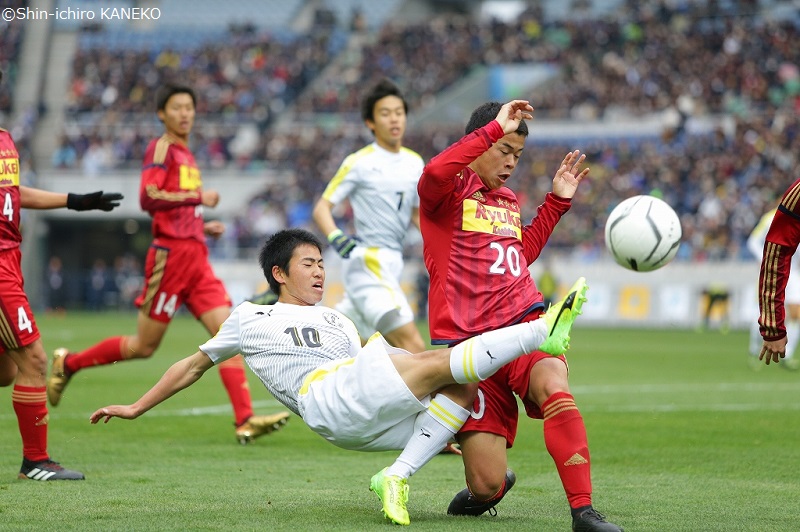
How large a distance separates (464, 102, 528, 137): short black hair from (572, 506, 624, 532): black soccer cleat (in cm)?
192

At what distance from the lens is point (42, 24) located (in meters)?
45.0

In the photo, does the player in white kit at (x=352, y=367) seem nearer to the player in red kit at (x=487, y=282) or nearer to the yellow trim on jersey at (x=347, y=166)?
the player in red kit at (x=487, y=282)

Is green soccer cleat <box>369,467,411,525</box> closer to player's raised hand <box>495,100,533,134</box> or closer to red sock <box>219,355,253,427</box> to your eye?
player's raised hand <box>495,100,533,134</box>

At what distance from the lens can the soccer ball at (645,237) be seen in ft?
21.0

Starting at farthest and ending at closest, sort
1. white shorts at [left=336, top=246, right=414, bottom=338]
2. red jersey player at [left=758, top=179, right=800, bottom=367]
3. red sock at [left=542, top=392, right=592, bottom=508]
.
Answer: white shorts at [left=336, top=246, right=414, bottom=338] < red jersey player at [left=758, top=179, right=800, bottom=367] < red sock at [left=542, top=392, right=592, bottom=508]

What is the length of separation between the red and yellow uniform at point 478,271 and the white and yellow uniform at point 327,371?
1.27 ft

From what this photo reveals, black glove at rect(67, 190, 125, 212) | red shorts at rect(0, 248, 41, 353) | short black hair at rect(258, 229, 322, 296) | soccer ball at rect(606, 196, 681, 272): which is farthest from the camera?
black glove at rect(67, 190, 125, 212)

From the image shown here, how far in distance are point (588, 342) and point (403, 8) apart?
30.2 m

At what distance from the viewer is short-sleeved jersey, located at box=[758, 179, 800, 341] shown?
18.9 feet

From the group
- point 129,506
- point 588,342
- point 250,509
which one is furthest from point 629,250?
point 588,342

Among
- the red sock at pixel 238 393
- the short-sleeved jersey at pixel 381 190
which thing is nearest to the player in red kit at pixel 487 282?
the red sock at pixel 238 393

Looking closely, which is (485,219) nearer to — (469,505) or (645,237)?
(645,237)

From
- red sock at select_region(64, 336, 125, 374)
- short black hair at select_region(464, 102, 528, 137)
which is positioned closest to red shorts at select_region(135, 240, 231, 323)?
red sock at select_region(64, 336, 125, 374)

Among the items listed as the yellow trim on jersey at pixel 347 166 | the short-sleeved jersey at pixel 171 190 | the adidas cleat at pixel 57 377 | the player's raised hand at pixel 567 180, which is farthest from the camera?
the adidas cleat at pixel 57 377
